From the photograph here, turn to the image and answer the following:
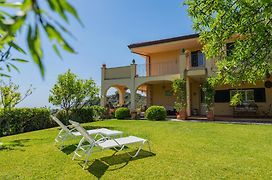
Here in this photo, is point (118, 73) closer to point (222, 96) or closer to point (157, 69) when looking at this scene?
point (157, 69)

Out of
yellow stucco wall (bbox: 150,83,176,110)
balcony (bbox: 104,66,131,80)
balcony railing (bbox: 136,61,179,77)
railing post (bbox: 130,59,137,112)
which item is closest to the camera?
balcony railing (bbox: 136,61,179,77)

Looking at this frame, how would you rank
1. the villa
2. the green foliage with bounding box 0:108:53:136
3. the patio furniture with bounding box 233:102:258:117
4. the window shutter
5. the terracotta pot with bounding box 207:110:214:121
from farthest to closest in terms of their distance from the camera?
the window shutter → the villa → the patio furniture with bounding box 233:102:258:117 → the terracotta pot with bounding box 207:110:214:121 → the green foliage with bounding box 0:108:53:136

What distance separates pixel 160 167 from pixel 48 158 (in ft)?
10.7

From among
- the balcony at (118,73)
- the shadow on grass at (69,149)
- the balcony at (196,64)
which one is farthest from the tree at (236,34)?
the balcony at (118,73)

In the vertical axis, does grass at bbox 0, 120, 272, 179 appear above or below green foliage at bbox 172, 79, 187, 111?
below

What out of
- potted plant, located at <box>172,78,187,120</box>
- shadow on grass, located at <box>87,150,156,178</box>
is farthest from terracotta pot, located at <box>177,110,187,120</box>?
shadow on grass, located at <box>87,150,156,178</box>

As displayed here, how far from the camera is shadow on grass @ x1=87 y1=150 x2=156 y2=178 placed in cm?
586

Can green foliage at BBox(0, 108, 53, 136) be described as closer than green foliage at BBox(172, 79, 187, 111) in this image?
Yes

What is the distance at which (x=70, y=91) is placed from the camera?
15.7 m

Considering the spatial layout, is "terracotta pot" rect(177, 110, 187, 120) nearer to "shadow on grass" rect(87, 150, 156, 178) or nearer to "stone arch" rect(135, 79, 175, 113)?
"stone arch" rect(135, 79, 175, 113)

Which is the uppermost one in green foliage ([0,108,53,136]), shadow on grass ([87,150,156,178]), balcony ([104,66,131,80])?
balcony ([104,66,131,80])

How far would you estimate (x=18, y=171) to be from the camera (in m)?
6.06

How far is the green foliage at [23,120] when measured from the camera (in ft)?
48.0

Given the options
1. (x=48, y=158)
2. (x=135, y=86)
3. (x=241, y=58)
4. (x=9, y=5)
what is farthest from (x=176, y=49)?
(x=9, y=5)
